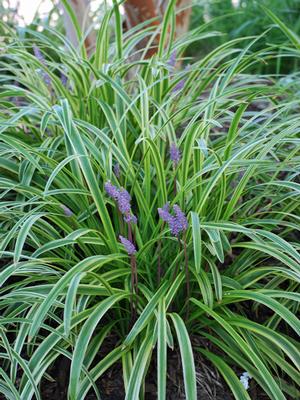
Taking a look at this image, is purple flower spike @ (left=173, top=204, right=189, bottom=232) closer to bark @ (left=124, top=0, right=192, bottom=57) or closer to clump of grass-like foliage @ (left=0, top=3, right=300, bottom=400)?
clump of grass-like foliage @ (left=0, top=3, right=300, bottom=400)

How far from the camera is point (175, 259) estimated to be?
71.1 inches

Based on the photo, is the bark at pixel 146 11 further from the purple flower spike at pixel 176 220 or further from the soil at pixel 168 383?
the soil at pixel 168 383

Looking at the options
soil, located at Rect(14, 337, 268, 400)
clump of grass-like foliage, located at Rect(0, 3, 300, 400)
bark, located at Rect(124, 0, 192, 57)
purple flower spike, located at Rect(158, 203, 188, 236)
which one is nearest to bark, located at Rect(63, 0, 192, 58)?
bark, located at Rect(124, 0, 192, 57)

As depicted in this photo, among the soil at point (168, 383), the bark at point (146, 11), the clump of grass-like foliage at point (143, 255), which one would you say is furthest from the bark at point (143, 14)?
the soil at point (168, 383)

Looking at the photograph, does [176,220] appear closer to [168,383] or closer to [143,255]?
[143,255]

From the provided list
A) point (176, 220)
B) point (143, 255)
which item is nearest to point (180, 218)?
point (176, 220)

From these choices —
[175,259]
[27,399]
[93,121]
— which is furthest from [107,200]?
[27,399]

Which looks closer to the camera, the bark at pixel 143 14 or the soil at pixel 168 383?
the soil at pixel 168 383

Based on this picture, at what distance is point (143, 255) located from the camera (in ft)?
6.14

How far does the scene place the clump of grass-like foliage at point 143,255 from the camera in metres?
1.64

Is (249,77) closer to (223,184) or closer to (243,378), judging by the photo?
(223,184)

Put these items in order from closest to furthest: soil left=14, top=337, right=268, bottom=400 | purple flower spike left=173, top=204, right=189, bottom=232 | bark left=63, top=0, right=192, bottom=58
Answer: purple flower spike left=173, top=204, right=189, bottom=232 → soil left=14, top=337, right=268, bottom=400 → bark left=63, top=0, right=192, bottom=58

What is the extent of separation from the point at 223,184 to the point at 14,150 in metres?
0.69

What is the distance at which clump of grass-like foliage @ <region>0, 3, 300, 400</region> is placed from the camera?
1638 mm
